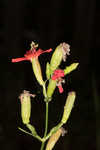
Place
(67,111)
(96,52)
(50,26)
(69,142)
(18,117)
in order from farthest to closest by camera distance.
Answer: (96,52)
(50,26)
(18,117)
(69,142)
(67,111)

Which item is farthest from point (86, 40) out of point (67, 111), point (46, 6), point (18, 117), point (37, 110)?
point (67, 111)

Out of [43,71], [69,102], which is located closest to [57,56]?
[69,102]

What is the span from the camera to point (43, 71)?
4.41 metres

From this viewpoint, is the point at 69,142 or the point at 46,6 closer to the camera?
the point at 69,142

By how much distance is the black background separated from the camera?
147 inches

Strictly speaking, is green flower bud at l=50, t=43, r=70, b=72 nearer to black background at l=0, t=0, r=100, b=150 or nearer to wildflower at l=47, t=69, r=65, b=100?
wildflower at l=47, t=69, r=65, b=100

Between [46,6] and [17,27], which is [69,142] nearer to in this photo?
[17,27]

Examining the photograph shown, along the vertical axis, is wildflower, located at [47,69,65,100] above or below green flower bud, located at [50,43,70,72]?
below

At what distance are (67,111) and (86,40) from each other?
3.31 meters

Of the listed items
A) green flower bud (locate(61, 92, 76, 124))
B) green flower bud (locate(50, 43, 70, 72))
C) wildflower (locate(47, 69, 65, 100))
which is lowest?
green flower bud (locate(61, 92, 76, 124))

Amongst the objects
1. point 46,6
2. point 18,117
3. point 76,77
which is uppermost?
point 46,6

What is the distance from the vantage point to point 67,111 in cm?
150

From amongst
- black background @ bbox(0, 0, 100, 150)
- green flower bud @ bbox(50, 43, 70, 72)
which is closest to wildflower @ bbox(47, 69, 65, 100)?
green flower bud @ bbox(50, 43, 70, 72)

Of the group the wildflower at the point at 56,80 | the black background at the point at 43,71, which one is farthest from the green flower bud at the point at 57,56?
the black background at the point at 43,71
